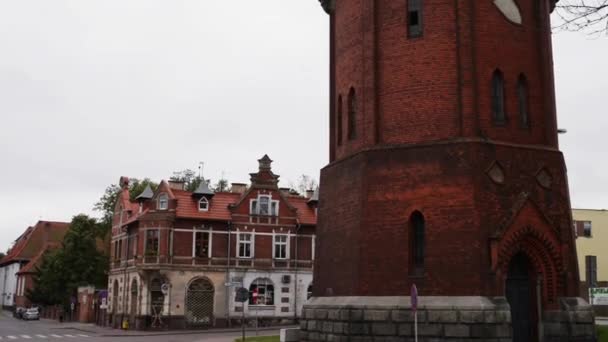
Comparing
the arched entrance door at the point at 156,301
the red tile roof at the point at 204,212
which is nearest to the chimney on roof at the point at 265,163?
the red tile roof at the point at 204,212

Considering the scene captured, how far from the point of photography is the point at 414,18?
21656 millimetres

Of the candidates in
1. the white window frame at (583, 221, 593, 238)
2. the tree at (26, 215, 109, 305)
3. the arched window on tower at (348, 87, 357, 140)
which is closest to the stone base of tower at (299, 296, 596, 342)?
the arched window on tower at (348, 87, 357, 140)

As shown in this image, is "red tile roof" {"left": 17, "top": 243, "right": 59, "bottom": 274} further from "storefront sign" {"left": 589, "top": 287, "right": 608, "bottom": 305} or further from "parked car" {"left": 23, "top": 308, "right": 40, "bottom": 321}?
"storefront sign" {"left": 589, "top": 287, "right": 608, "bottom": 305}

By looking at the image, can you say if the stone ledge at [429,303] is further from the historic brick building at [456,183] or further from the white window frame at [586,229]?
the white window frame at [586,229]

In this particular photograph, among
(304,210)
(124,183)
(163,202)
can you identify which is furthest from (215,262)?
(124,183)

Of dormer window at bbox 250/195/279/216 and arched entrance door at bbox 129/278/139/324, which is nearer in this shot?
arched entrance door at bbox 129/278/139/324

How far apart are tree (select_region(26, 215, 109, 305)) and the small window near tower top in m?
44.5

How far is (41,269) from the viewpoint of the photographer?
66.2 meters

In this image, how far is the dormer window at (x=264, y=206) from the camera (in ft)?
158

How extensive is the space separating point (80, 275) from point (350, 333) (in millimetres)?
45854

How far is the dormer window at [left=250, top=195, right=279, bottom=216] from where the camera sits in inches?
1898

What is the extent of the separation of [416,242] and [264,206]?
28.6 metres

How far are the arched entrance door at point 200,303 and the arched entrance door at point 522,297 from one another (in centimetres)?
2820

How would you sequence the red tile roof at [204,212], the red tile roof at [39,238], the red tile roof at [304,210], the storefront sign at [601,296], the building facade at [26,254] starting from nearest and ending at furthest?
the red tile roof at [204,212] < the storefront sign at [601,296] < the red tile roof at [304,210] < the building facade at [26,254] < the red tile roof at [39,238]
